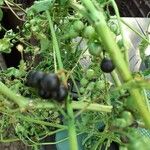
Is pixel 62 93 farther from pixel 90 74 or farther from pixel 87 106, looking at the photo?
pixel 90 74

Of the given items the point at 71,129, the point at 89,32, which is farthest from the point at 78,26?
the point at 71,129

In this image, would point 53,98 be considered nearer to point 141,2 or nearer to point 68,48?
point 68,48

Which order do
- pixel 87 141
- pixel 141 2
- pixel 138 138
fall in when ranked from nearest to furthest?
pixel 138 138, pixel 87 141, pixel 141 2

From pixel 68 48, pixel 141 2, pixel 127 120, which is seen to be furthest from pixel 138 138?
pixel 141 2

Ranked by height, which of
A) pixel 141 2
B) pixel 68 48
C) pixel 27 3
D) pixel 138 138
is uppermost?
pixel 141 2

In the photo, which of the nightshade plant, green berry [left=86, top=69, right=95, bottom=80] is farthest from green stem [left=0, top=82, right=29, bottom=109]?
green berry [left=86, top=69, right=95, bottom=80]

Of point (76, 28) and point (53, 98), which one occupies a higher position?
point (76, 28)

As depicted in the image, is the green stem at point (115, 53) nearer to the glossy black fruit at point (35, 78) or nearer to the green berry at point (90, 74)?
the glossy black fruit at point (35, 78)

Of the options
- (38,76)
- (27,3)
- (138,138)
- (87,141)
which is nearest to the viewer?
(138,138)
